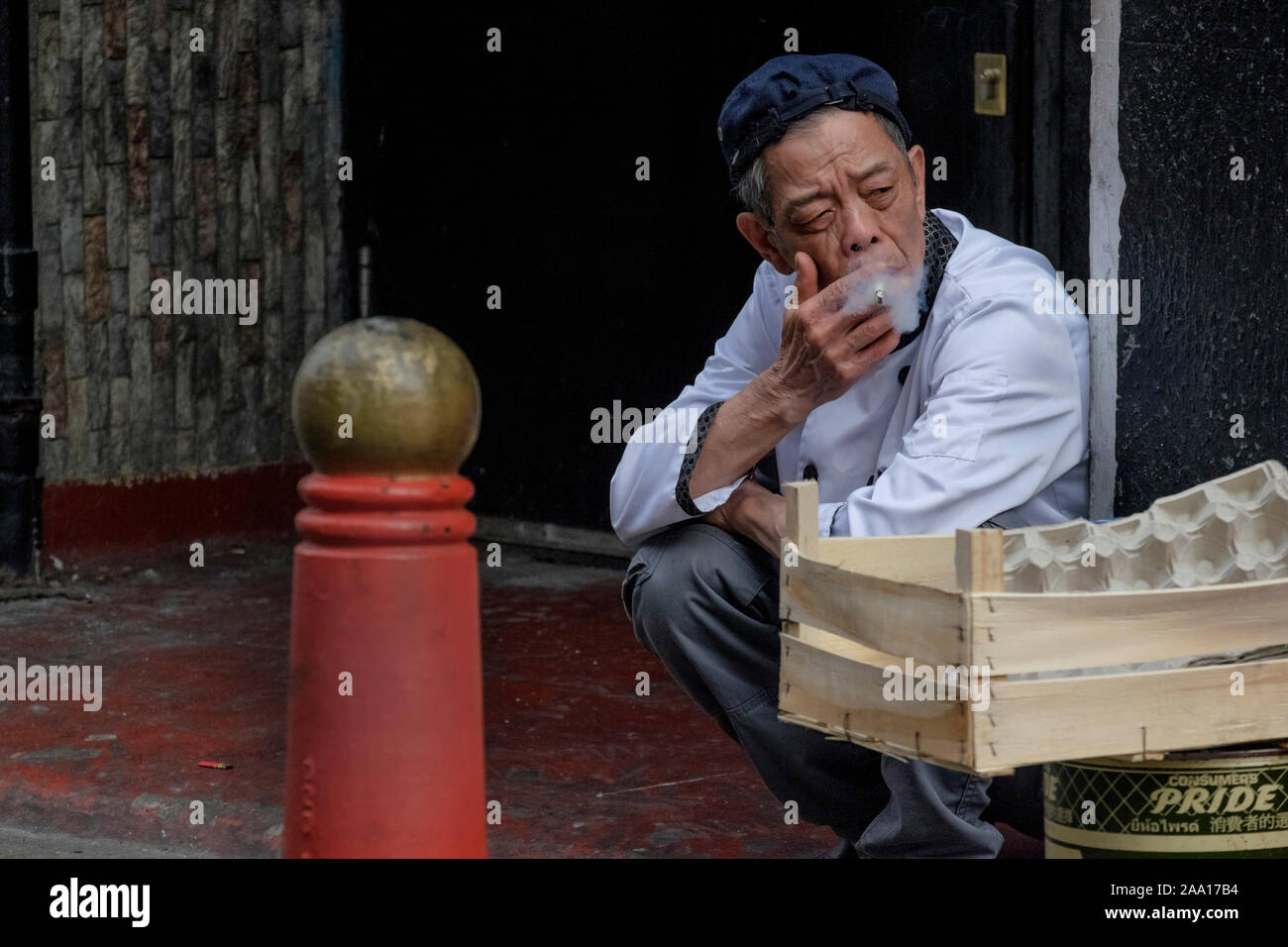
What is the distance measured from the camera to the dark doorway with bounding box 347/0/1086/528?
584cm

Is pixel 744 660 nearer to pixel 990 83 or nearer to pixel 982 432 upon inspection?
pixel 982 432

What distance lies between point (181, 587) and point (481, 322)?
147 cm

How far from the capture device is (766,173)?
120 inches

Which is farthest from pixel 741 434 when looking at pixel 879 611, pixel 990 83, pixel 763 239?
pixel 990 83

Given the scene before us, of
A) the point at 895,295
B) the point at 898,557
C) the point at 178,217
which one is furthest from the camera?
the point at 178,217

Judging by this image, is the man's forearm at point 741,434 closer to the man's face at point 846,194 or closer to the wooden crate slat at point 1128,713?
the man's face at point 846,194

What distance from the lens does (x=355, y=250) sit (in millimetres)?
7203

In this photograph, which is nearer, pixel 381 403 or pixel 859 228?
pixel 381 403

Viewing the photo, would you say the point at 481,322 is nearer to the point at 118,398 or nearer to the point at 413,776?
the point at 118,398

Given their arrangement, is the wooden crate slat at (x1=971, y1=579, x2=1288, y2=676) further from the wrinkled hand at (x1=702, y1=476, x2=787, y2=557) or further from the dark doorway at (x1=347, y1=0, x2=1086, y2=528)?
the dark doorway at (x1=347, y1=0, x2=1086, y2=528)

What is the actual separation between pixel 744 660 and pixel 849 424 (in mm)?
457

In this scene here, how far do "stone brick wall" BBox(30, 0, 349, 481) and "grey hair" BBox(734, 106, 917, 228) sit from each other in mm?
4054

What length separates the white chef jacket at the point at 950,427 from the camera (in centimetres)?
283

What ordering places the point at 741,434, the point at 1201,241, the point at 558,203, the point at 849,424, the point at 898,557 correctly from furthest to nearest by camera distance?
the point at 558,203
the point at 1201,241
the point at 849,424
the point at 741,434
the point at 898,557
